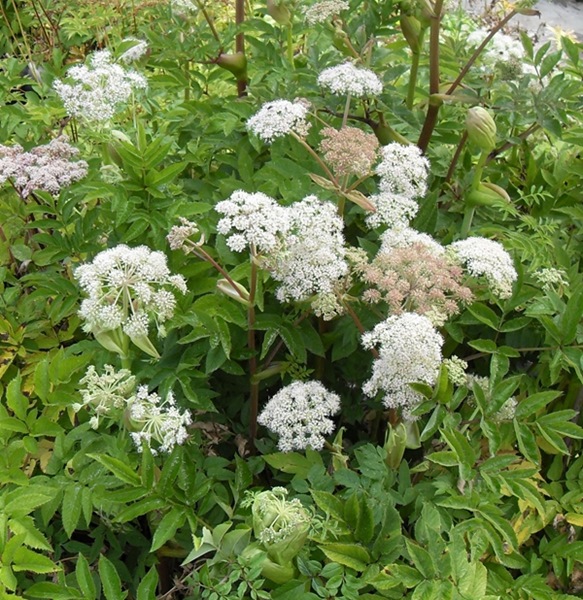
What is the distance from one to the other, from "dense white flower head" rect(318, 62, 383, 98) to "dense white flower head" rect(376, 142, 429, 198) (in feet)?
0.66

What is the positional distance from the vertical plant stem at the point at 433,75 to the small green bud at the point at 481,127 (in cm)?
18

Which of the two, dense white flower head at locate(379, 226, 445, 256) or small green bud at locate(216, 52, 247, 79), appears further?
small green bud at locate(216, 52, 247, 79)

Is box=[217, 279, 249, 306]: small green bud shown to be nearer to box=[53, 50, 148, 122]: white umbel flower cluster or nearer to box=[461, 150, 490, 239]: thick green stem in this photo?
box=[53, 50, 148, 122]: white umbel flower cluster

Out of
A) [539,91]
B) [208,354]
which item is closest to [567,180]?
[539,91]

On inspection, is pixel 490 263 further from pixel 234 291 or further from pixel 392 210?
pixel 234 291

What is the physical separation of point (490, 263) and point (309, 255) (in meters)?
0.40

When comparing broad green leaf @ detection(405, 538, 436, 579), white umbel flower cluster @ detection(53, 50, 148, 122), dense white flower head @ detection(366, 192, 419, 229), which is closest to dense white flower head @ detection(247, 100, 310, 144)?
dense white flower head @ detection(366, 192, 419, 229)

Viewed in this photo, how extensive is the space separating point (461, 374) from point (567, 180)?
109 cm

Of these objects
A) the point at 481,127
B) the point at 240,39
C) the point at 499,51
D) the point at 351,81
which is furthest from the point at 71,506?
the point at 499,51

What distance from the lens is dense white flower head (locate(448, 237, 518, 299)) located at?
5.24 ft

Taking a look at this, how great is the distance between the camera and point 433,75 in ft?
6.95

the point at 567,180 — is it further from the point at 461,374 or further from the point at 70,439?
the point at 70,439

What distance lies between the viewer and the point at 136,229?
5.79 feet

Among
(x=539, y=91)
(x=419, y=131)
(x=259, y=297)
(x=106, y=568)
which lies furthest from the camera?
(x=419, y=131)
